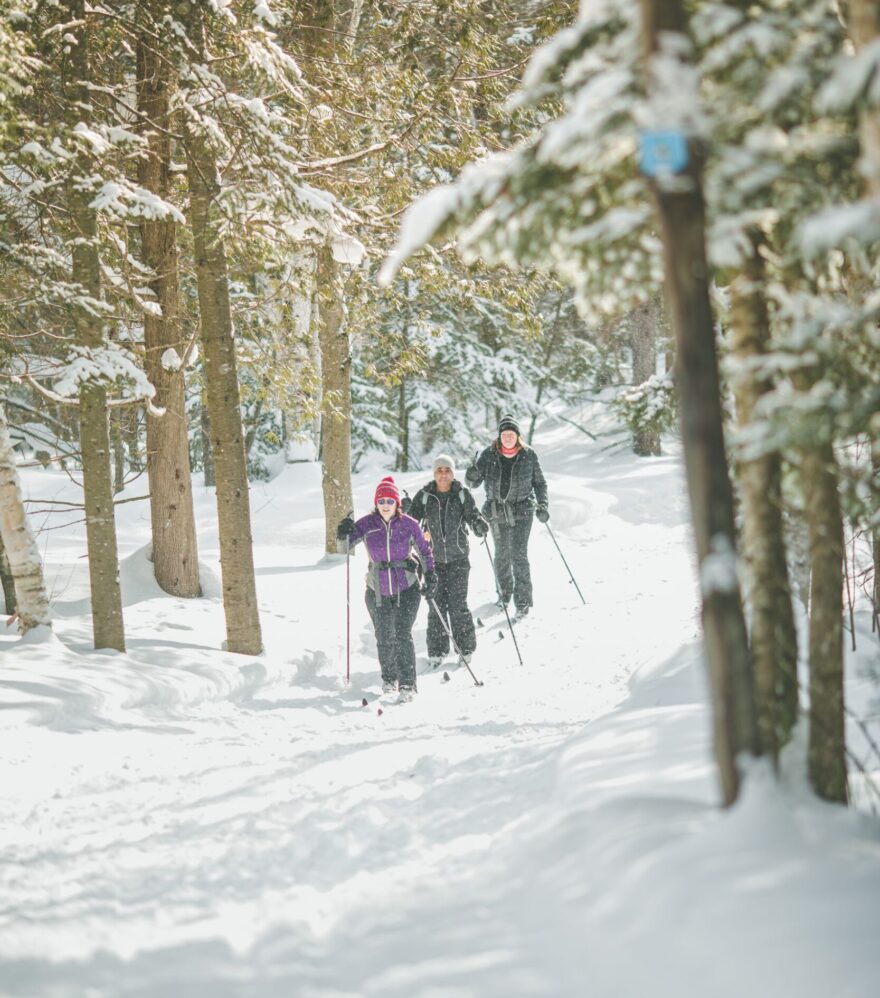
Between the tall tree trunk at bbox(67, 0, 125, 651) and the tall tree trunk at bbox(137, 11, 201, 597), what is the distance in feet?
6.50

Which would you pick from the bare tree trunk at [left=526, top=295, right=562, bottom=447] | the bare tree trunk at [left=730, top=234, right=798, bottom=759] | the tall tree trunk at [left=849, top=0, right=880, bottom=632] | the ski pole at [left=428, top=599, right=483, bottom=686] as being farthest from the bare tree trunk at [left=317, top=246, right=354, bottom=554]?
the bare tree trunk at [left=526, top=295, right=562, bottom=447]

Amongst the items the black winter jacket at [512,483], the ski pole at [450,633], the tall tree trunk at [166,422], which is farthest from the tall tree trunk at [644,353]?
the tall tree trunk at [166,422]

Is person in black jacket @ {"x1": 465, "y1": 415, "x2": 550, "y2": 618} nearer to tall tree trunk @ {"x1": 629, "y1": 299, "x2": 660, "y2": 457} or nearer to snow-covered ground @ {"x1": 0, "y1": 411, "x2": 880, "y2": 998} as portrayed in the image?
snow-covered ground @ {"x1": 0, "y1": 411, "x2": 880, "y2": 998}

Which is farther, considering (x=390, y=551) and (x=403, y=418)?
(x=403, y=418)

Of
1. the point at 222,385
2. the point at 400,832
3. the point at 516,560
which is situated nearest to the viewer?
the point at 400,832

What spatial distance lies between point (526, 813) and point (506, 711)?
2583mm

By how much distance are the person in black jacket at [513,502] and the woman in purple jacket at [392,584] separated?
258 cm

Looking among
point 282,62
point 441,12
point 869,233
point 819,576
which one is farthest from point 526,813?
point 441,12

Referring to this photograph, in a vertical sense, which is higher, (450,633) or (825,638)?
(825,638)

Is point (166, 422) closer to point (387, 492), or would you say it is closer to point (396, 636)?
point (387, 492)

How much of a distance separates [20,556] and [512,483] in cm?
560

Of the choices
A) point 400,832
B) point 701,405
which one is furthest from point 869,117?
point 400,832

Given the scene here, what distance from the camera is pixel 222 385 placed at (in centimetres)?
787

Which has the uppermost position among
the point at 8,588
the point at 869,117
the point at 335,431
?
the point at 869,117
